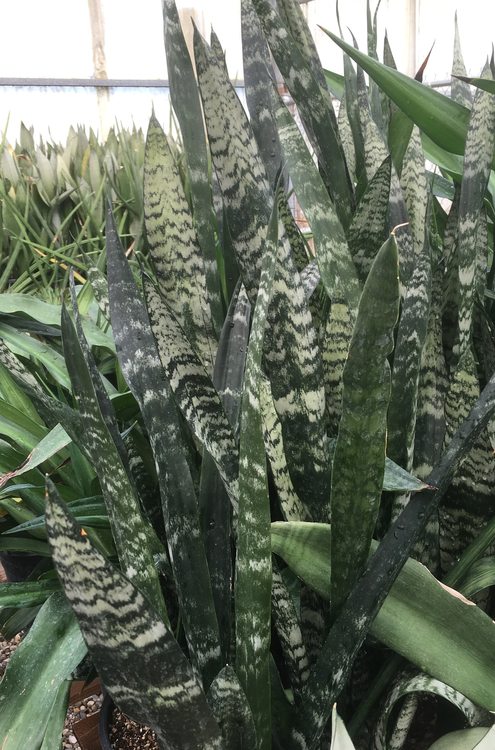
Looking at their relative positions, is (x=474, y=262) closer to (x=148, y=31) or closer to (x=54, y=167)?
(x=54, y=167)

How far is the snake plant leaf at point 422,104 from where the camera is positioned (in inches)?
17.8

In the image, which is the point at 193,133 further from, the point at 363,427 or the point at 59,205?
the point at 59,205

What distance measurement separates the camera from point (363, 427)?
30 cm

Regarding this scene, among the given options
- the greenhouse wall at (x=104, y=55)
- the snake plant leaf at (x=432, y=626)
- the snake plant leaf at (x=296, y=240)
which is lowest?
the snake plant leaf at (x=432, y=626)

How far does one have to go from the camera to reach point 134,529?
317mm

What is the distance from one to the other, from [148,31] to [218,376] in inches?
169

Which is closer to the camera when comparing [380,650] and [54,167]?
[380,650]

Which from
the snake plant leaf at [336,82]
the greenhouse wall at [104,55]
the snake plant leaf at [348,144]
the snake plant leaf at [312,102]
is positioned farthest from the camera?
the greenhouse wall at [104,55]

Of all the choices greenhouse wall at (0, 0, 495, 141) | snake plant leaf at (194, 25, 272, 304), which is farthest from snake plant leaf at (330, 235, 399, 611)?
greenhouse wall at (0, 0, 495, 141)

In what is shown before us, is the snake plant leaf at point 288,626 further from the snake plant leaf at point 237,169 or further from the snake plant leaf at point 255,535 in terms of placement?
the snake plant leaf at point 237,169

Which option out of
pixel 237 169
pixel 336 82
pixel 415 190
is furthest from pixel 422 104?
pixel 336 82

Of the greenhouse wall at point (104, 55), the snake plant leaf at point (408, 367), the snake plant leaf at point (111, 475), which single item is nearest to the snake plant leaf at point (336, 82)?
the snake plant leaf at point (408, 367)

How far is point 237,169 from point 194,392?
134mm

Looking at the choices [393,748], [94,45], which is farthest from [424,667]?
[94,45]
